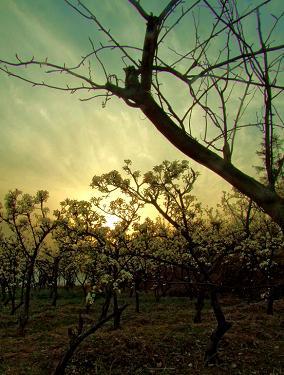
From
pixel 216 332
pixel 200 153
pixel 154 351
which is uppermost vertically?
pixel 200 153

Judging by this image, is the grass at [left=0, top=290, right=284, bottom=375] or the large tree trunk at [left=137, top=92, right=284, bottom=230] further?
the grass at [left=0, top=290, right=284, bottom=375]

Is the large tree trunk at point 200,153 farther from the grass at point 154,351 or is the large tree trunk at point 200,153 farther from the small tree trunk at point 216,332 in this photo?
the grass at point 154,351

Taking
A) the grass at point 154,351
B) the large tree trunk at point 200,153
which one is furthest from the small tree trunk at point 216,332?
Result: the large tree trunk at point 200,153

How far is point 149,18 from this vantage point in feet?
7.59

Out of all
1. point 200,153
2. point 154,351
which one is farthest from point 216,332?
point 200,153

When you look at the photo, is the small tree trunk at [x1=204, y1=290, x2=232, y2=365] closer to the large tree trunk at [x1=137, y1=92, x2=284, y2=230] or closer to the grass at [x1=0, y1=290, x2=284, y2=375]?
the grass at [x1=0, y1=290, x2=284, y2=375]

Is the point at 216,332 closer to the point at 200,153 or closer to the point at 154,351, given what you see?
the point at 154,351

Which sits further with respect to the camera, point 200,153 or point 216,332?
point 216,332

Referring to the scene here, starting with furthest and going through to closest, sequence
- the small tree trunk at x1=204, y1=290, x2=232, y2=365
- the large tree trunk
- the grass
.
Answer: the small tree trunk at x1=204, y1=290, x2=232, y2=365 < the grass < the large tree trunk

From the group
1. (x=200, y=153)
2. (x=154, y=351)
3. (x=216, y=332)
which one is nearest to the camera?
(x=200, y=153)

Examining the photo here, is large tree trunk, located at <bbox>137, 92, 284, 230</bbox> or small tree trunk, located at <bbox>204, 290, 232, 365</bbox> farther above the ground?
large tree trunk, located at <bbox>137, 92, 284, 230</bbox>

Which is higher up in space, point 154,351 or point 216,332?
point 216,332

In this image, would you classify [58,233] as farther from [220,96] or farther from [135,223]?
[220,96]

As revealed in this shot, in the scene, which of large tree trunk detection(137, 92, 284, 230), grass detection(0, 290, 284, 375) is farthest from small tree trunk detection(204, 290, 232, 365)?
large tree trunk detection(137, 92, 284, 230)
